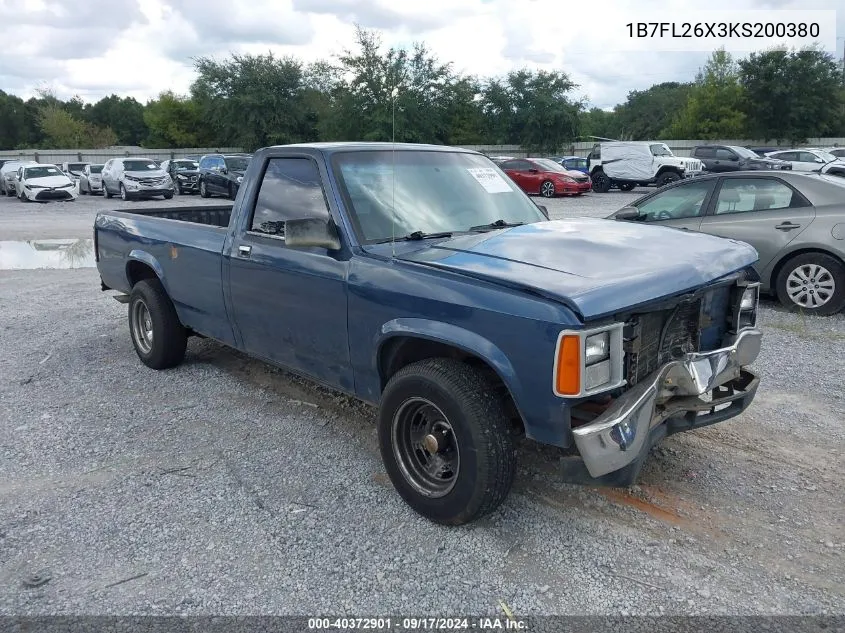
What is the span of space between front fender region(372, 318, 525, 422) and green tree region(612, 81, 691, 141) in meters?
66.7

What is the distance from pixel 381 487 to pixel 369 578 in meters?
0.82

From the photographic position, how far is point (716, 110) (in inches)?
1864

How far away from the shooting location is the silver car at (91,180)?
94.0 ft

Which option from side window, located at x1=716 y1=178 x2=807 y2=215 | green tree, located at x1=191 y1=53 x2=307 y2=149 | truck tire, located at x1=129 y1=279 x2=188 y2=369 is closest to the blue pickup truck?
truck tire, located at x1=129 y1=279 x2=188 y2=369

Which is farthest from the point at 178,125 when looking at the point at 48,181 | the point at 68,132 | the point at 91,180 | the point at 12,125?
the point at 48,181

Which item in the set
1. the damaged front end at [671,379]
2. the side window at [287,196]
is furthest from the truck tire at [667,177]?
the side window at [287,196]

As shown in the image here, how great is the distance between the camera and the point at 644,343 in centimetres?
323

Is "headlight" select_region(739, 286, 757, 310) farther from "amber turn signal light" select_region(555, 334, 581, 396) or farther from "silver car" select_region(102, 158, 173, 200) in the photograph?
"silver car" select_region(102, 158, 173, 200)

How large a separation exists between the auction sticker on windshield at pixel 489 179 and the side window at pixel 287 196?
3.50 feet

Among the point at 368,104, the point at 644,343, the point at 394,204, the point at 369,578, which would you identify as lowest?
the point at 369,578

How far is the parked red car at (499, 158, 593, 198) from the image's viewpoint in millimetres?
25234

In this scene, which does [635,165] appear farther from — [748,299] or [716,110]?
[748,299]

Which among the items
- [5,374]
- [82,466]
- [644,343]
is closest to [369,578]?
[644,343]

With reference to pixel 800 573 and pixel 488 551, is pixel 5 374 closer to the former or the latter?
pixel 488 551
